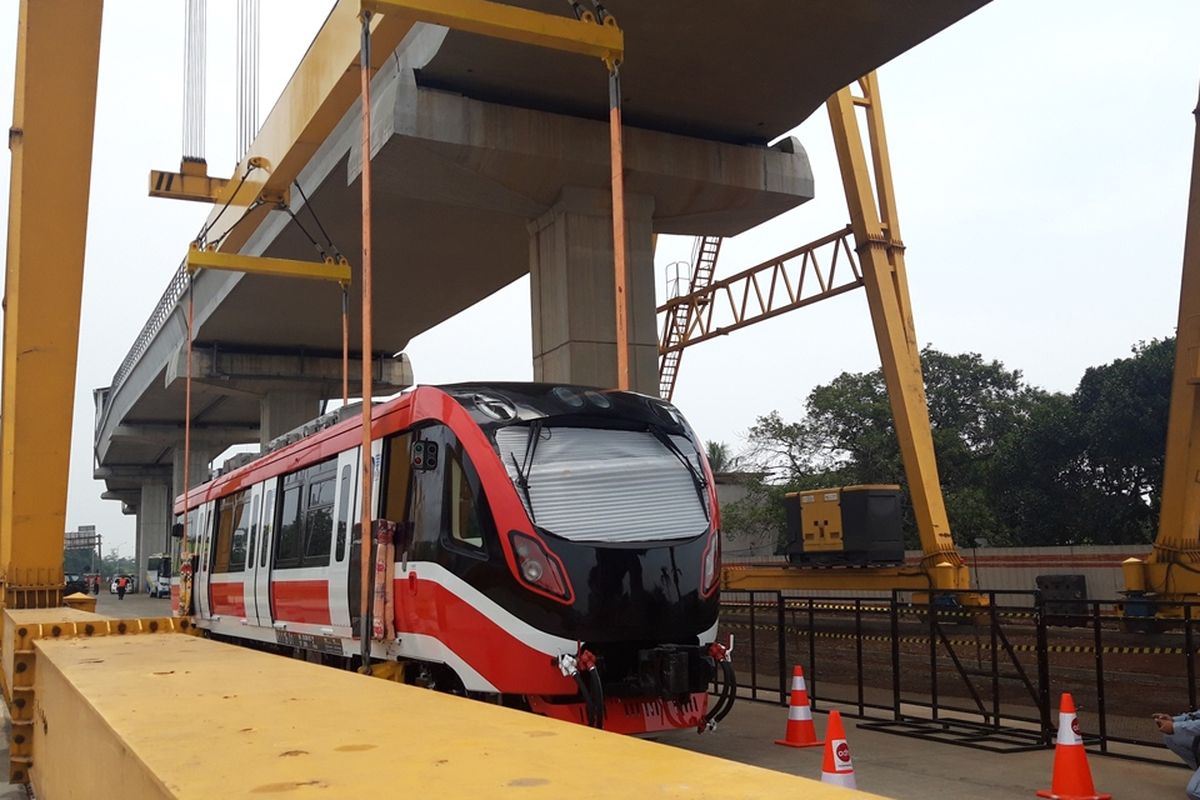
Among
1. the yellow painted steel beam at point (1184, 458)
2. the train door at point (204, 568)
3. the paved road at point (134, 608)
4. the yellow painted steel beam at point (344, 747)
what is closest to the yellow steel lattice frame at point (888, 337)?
the yellow painted steel beam at point (1184, 458)

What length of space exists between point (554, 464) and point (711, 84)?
932cm

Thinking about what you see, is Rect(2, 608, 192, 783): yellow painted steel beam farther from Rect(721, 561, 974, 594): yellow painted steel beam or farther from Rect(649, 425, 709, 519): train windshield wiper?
Rect(721, 561, 974, 594): yellow painted steel beam

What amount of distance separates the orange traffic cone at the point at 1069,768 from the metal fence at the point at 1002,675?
116 centimetres

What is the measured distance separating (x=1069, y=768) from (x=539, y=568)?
12.9ft

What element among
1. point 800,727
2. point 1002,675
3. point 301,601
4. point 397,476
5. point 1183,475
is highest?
point 1183,475

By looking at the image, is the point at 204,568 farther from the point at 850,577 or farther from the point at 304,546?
the point at 850,577

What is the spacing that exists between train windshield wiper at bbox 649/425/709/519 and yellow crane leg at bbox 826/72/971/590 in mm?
17277

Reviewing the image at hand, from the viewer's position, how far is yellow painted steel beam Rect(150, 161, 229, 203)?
2897cm

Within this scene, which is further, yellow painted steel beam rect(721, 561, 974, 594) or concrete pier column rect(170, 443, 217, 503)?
concrete pier column rect(170, 443, 217, 503)

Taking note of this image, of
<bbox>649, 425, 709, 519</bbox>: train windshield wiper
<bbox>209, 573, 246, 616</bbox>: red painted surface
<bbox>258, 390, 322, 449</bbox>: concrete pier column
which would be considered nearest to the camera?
<bbox>649, 425, 709, 519</bbox>: train windshield wiper

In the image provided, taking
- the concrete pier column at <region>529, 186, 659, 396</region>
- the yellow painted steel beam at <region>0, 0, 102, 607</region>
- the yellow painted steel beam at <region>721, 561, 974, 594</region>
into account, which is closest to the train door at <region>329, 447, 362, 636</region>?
the yellow painted steel beam at <region>0, 0, 102, 607</region>

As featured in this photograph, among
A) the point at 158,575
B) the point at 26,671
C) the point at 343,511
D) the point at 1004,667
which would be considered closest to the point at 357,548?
the point at 343,511

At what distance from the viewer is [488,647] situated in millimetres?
8234

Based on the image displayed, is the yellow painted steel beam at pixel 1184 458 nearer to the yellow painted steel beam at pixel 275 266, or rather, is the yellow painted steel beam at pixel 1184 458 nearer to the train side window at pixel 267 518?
the yellow painted steel beam at pixel 275 266
